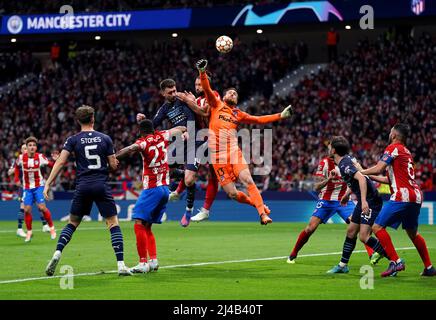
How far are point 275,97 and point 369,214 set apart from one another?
28.4 metres

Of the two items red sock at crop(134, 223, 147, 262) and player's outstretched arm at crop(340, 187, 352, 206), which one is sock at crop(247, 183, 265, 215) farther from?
red sock at crop(134, 223, 147, 262)

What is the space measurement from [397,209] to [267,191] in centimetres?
2004

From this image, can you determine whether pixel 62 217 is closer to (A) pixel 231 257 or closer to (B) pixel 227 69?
(B) pixel 227 69

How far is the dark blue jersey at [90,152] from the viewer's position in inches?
555

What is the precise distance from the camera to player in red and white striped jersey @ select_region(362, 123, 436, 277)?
47.3ft

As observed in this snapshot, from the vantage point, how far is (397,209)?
1443 centimetres

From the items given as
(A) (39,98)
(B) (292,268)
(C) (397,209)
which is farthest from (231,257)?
(A) (39,98)

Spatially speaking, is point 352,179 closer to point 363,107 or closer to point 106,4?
point 363,107

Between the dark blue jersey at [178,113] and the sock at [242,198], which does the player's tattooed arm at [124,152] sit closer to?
the sock at [242,198]

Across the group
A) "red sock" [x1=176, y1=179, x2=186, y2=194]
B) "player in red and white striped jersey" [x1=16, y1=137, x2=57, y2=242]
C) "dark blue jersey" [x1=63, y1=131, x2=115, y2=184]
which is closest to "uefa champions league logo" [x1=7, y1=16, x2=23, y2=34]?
"player in red and white striped jersey" [x1=16, y1=137, x2=57, y2=242]

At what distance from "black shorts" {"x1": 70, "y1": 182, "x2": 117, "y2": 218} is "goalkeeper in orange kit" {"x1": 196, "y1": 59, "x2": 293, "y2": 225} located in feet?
10.6

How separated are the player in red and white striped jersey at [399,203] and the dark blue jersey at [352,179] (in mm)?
258

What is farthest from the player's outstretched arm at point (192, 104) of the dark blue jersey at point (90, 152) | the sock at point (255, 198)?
the dark blue jersey at point (90, 152)


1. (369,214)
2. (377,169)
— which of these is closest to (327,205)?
(369,214)
